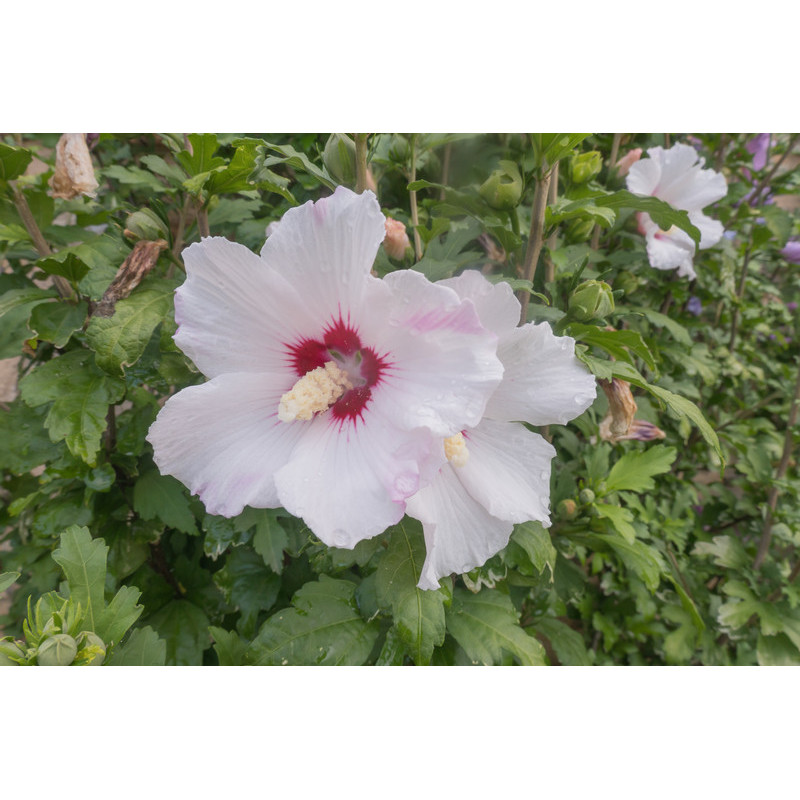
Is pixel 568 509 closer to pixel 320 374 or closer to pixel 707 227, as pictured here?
pixel 320 374

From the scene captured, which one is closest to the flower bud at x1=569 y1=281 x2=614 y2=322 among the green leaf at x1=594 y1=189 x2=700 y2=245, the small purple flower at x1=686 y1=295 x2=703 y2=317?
the green leaf at x1=594 y1=189 x2=700 y2=245

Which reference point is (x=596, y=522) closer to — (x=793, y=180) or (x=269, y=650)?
(x=269, y=650)

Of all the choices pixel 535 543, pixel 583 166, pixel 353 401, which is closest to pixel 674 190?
pixel 583 166

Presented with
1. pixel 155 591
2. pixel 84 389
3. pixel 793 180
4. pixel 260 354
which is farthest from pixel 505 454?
pixel 793 180

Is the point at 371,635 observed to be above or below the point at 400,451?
below

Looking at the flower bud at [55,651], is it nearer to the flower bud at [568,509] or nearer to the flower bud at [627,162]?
the flower bud at [568,509]

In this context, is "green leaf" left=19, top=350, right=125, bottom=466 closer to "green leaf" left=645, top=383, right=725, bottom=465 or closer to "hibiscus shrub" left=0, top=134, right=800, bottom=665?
"hibiscus shrub" left=0, top=134, right=800, bottom=665
